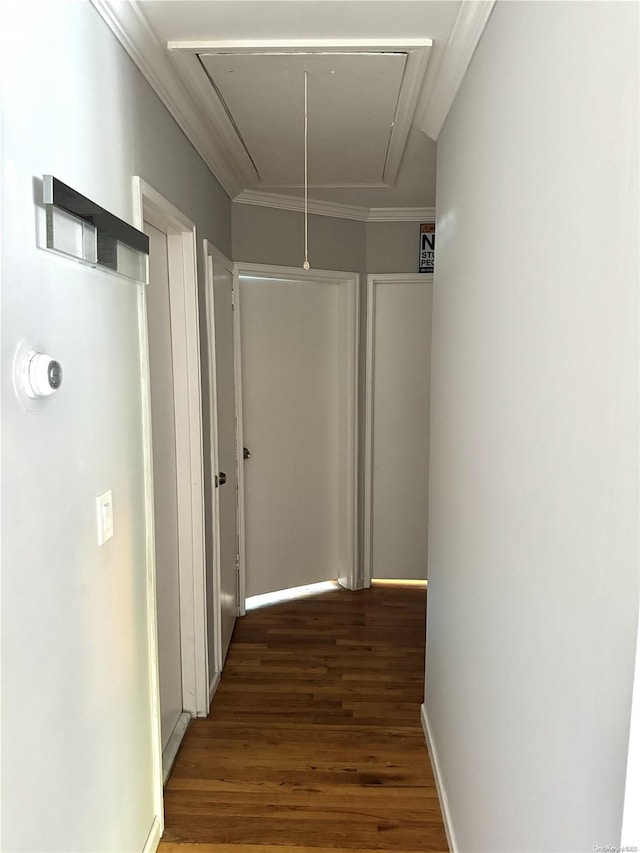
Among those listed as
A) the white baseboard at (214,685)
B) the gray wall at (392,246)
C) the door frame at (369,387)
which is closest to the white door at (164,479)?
the white baseboard at (214,685)

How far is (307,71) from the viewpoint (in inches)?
73.9

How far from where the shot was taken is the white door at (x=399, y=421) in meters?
3.83

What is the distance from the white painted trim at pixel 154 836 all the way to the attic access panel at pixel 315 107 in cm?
238

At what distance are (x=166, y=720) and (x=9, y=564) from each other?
1604 mm

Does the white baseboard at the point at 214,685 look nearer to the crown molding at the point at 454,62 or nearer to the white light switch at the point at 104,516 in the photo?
the white light switch at the point at 104,516

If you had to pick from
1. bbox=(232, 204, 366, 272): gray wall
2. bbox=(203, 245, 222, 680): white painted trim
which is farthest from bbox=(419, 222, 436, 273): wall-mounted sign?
bbox=(203, 245, 222, 680): white painted trim

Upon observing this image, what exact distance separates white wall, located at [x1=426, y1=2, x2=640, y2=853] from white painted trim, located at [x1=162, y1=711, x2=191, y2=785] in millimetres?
1072

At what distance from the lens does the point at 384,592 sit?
393 cm

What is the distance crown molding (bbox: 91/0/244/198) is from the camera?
4.86 feet

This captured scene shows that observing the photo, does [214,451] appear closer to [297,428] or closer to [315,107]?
[297,428]

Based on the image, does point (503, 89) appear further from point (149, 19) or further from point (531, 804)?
point (531, 804)

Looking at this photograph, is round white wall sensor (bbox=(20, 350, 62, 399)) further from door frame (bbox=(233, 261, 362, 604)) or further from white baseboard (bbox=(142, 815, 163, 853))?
door frame (bbox=(233, 261, 362, 604))

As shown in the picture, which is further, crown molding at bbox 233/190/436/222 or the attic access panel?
crown molding at bbox 233/190/436/222

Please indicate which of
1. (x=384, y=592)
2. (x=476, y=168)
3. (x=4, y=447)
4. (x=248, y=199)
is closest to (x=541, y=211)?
(x=476, y=168)
